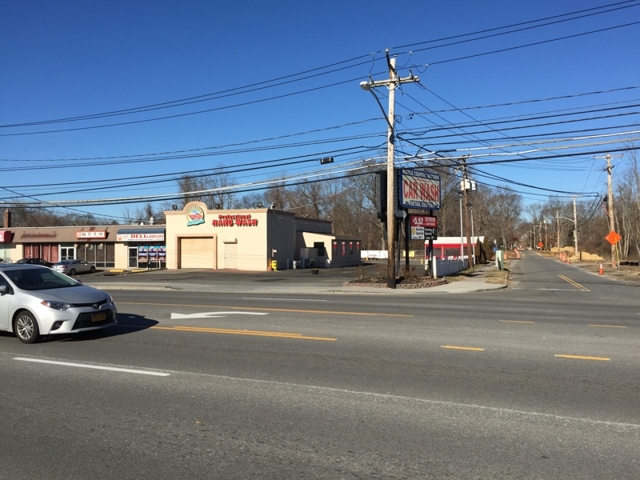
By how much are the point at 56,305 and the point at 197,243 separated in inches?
1530

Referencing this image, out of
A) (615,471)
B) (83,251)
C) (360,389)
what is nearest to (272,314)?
(360,389)

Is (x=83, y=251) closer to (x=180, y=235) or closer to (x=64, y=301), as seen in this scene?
(x=180, y=235)

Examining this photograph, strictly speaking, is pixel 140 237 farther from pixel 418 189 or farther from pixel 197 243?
pixel 418 189

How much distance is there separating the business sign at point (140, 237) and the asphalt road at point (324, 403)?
39.4 m

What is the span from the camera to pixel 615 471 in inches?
163

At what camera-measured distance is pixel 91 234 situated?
51406 mm

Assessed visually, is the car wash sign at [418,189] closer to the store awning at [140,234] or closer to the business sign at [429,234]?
the business sign at [429,234]

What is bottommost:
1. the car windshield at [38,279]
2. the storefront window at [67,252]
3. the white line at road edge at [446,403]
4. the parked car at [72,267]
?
the white line at road edge at [446,403]

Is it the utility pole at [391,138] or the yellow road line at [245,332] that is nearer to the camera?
the yellow road line at [245,332]

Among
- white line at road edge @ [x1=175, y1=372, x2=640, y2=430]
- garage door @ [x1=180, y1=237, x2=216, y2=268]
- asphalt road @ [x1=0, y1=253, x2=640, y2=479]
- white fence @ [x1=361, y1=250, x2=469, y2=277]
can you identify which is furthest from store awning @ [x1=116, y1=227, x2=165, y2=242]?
white line at road edge @ [x1=175, y1=372, x2=640, y2=430]

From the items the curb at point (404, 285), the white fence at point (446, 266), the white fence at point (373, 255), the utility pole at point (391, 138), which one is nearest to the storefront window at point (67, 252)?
the curb at point (404, 285)

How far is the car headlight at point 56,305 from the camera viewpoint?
30.6 ft

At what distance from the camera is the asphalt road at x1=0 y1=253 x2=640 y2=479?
435 centimetres

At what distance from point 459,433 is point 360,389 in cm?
171
